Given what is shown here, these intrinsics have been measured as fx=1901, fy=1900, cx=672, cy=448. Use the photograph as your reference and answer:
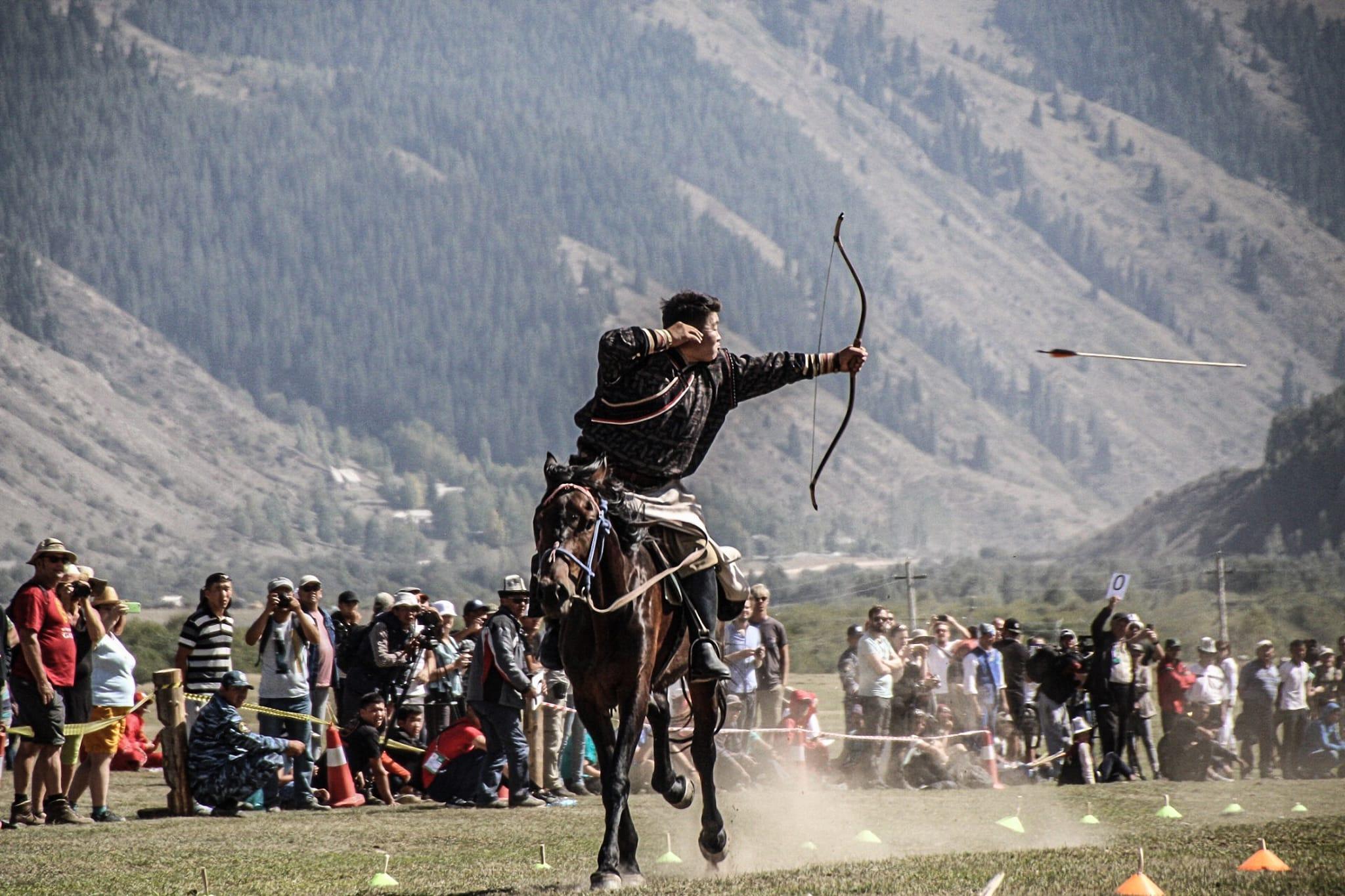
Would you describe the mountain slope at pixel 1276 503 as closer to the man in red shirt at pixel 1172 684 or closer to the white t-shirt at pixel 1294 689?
the white t-shirt at pixel 1294 689

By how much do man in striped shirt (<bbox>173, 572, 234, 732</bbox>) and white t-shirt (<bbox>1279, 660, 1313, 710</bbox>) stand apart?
43.1ft

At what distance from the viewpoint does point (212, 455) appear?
642ft

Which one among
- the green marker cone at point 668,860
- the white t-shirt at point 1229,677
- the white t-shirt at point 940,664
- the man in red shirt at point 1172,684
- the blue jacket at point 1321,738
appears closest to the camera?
the green marker cone at point 668,860

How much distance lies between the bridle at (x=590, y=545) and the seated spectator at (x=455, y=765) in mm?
7031

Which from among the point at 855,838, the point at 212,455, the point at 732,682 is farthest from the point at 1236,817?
the point at 212,455

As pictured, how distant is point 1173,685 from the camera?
22484 mm

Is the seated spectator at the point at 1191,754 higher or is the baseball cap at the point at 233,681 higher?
the baseball cap at the point at 233,681

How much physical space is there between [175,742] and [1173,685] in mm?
12193

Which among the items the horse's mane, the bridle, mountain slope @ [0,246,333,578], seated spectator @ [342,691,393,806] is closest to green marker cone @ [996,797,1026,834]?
the horse's mane

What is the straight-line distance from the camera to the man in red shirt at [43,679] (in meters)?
14.0

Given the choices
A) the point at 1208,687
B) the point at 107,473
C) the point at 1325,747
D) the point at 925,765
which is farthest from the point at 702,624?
the point at 107,473

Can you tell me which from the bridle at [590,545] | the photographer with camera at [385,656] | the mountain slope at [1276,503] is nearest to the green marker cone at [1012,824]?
the bridle at [590,545]

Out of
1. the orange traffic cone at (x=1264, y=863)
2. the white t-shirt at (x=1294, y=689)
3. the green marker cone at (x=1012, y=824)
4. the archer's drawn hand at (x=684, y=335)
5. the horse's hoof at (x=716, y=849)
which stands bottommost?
the orange traffic cone at (x=1264, y=863)

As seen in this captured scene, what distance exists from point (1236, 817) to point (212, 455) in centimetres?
18761
